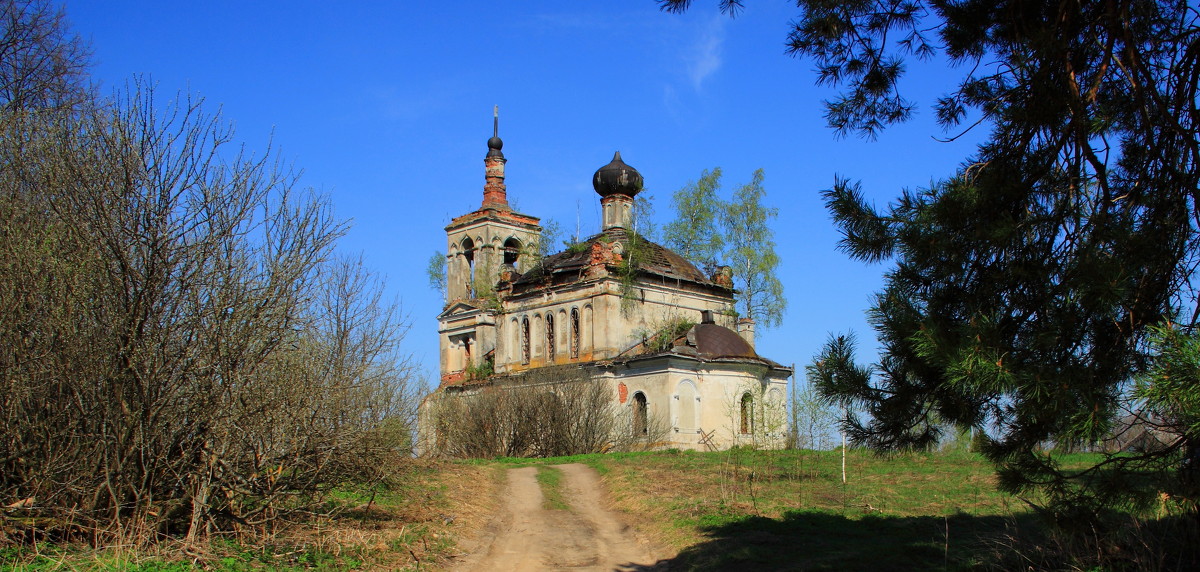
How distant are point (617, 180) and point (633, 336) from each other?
640 centimetres

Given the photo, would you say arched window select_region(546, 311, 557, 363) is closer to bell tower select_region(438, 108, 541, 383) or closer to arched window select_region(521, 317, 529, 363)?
arched window select_region(521, 317, 529, 363)

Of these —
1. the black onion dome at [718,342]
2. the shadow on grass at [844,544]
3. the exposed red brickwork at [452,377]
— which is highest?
the black onion dome at [718,342]

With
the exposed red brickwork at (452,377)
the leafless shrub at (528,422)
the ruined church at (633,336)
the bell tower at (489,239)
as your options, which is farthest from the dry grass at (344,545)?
the bell tower at (489,239)

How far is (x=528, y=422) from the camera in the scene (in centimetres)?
2744

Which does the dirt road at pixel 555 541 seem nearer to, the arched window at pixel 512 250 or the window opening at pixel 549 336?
→ the window opening at pixel 549 336

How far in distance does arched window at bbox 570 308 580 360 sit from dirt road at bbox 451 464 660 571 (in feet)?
52.7

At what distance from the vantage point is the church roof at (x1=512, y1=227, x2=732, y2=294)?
33094 millimetres

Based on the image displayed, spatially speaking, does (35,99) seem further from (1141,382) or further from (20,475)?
(1141,382)

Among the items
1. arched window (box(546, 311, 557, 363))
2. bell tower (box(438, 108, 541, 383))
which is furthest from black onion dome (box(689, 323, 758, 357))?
bell tower (box(438, 108, 541, 383))

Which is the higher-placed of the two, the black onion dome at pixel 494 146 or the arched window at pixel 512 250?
the black onion dome at pixel 494 146

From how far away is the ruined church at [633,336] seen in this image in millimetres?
29922

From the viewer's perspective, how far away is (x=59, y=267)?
9289mm

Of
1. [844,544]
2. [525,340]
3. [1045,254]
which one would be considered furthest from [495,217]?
[1045,254]

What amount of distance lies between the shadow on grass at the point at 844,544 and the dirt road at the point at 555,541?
772mm
